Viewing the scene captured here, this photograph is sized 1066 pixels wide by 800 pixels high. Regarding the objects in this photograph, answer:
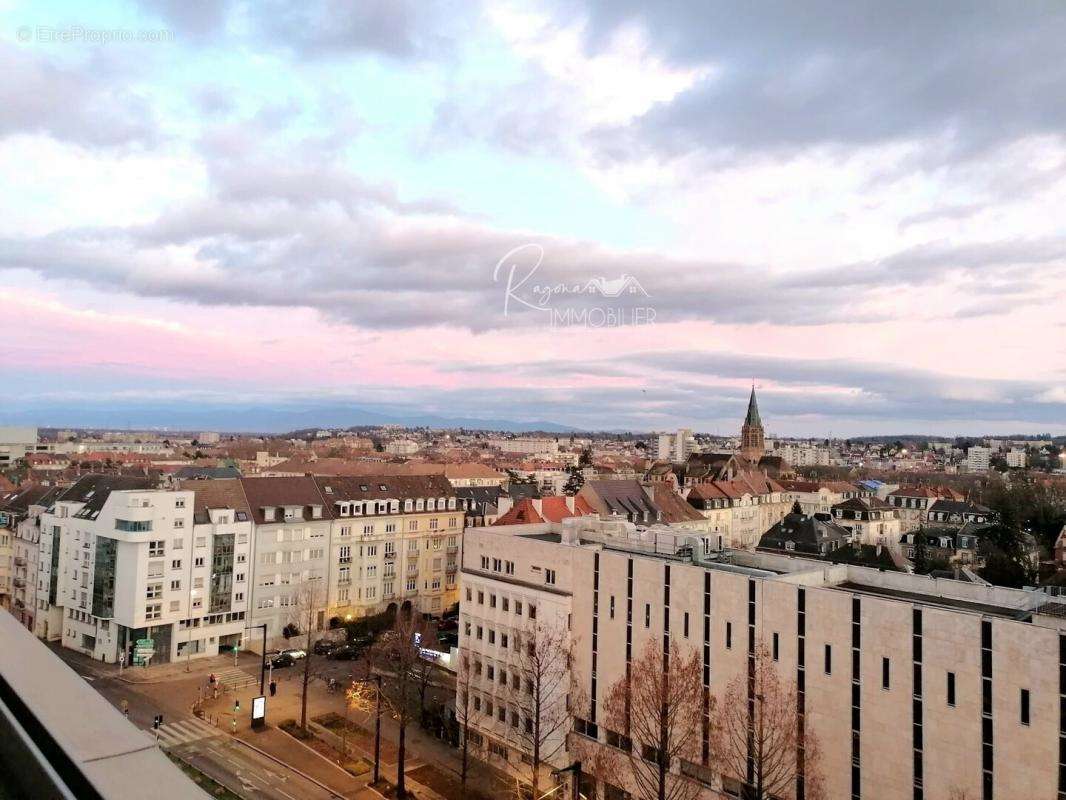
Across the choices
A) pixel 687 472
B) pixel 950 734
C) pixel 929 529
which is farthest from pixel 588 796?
pixel 687 472

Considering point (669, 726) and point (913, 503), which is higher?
point (913, 503)

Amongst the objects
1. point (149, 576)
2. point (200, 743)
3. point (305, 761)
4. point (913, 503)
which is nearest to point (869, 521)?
point (913, 503)

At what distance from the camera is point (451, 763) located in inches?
1727

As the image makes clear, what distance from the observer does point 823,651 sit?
30.6 metres

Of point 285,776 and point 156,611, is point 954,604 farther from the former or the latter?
point 156,611

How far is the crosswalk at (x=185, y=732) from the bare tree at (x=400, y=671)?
1020cm

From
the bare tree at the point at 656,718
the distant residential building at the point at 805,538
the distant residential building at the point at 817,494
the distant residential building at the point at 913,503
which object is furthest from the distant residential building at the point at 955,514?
the bare tree at the point at 656,718

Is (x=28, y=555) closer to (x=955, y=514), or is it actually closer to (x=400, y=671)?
(x=400, y=671)

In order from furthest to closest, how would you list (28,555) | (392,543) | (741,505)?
(741,505) → (392,543) → (28,555)

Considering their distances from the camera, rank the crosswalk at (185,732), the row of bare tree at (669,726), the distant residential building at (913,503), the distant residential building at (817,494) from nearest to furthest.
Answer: the row of bare tree at (669,726)
the crosswalk at (185,732)
the distant residential building at (913,503)
the distant residential building at (817,494)

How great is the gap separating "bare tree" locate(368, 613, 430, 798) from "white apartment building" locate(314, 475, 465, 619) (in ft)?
44.0

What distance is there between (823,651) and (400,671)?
25443mm

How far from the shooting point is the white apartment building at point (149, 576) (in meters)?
56.8

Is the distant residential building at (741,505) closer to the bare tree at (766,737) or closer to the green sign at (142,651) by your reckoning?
the bare tree at (766,737)
